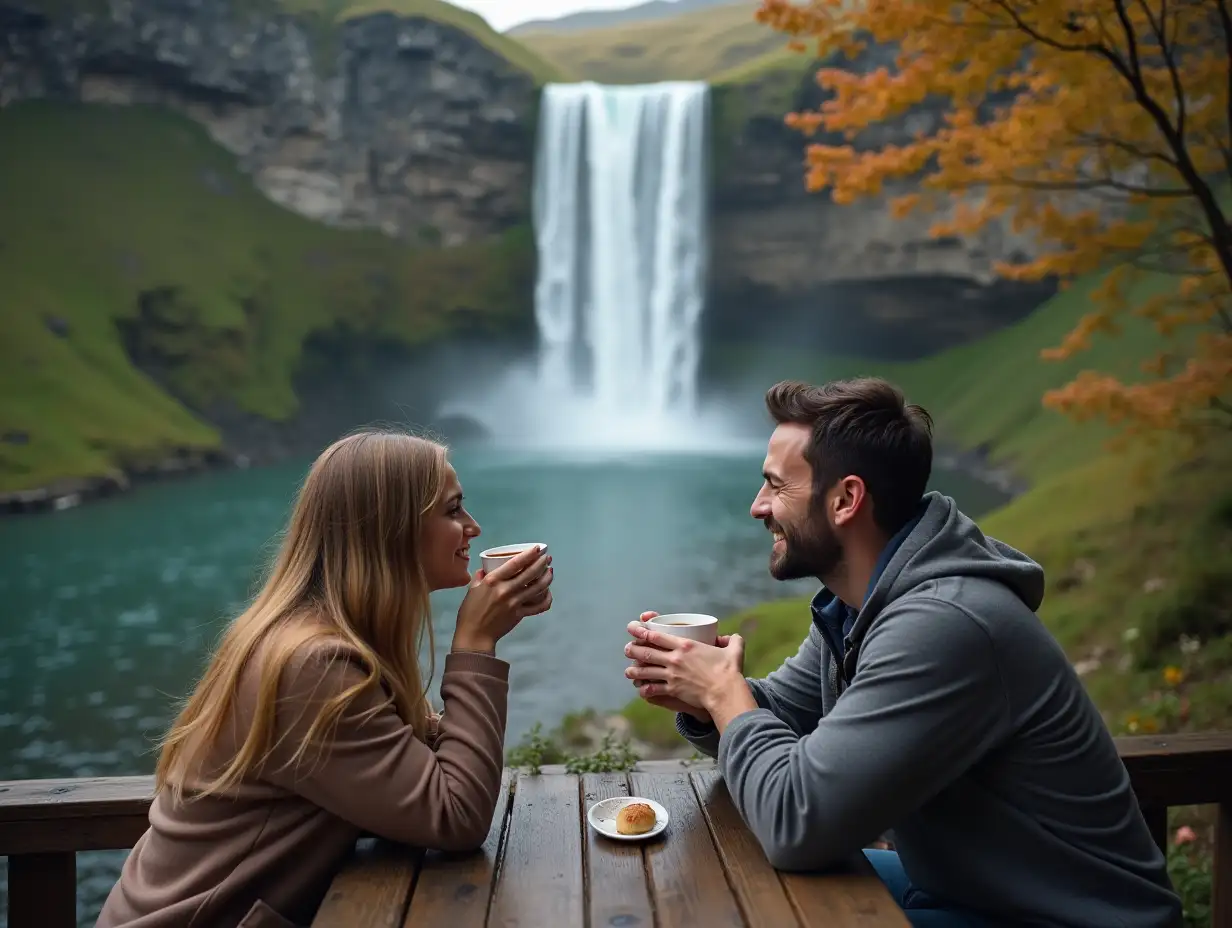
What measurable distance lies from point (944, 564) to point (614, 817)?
1.10 metres

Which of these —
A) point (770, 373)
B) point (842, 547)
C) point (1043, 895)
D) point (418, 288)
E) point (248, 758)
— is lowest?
point (770, 373)

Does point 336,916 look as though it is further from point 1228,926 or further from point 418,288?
point 418,288

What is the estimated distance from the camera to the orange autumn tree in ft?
21.1

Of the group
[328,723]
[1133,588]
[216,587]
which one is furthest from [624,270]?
[328,723]

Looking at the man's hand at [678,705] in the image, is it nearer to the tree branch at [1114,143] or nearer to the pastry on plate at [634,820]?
the pastry on plate at [634,820]

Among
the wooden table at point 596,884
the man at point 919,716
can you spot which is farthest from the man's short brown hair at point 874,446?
the wooden table at point 596,884

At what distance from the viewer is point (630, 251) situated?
48.2 metres

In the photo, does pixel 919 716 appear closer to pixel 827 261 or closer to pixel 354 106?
pixel 827 261

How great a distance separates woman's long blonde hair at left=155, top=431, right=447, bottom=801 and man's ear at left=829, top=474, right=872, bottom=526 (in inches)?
42.5

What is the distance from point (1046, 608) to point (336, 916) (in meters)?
9.86

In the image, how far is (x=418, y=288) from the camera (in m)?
53.0

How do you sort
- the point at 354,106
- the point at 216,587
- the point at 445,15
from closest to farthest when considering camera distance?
1. the point at 216,587
2. the point at 354,106
3. the point at 445,15

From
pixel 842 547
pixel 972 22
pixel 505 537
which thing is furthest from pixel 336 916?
pixel 505 537

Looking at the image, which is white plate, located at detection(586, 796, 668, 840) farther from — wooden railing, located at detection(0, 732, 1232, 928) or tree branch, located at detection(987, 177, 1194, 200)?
tree branch, located at detection(987, 177, 1194, 200)
